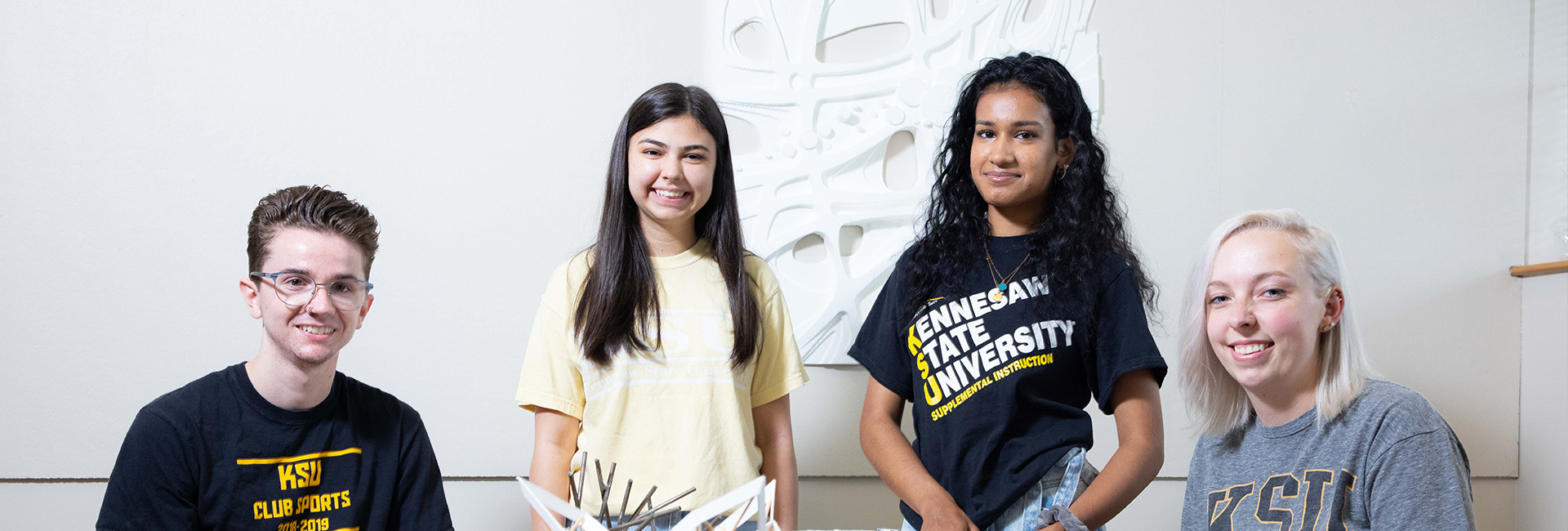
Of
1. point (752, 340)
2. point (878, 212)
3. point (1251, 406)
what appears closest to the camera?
point (1251, 406)

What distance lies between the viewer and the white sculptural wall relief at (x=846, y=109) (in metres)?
2.14

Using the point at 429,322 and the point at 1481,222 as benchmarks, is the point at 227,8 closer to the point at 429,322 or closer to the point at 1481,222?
the point at 429,322

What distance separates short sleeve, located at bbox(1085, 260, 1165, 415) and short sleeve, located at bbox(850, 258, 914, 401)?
0.82 feet

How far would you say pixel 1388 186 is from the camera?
86.9 inches

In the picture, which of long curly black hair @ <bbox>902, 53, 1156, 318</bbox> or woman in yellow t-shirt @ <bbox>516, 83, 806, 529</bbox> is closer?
long curly black hair @ <bbox>902, 53, 1156, 318</bbox>

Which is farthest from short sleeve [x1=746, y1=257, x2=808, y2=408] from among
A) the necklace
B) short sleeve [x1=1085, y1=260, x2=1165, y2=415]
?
short sleeve [x1=1085, y1=260, x2=1165, y2=415]

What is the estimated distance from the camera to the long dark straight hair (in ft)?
4.50

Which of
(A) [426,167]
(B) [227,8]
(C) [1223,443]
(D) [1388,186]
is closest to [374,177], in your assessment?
(A) [426,167]

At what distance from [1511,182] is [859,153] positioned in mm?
1571

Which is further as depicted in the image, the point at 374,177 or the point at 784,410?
the point at 374,177

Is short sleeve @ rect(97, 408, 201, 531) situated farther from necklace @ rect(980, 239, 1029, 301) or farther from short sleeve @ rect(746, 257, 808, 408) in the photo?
necklace @ rect(980, 239, 1029, 301)

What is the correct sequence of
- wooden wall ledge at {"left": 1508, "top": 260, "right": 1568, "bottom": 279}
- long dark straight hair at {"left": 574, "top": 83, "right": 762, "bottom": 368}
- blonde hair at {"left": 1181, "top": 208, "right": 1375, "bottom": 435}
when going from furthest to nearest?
wooden wall ledge at {"left": 1508, "top": 260, "right": 1568, "bottom": 279}, long dark straight hair at {"left": 574, "top": 83, "right": 762, "bottom": 368}, blonde hair at {"left": 1181, "top": 208, "right": 1375, "bottom": 435}

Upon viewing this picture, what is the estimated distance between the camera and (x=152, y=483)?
3.54 feet

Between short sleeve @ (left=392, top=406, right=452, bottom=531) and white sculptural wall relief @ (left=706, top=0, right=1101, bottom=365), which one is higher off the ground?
white sculptural wall relief @ (left=706, top=0, right=1101, bottom=365)
